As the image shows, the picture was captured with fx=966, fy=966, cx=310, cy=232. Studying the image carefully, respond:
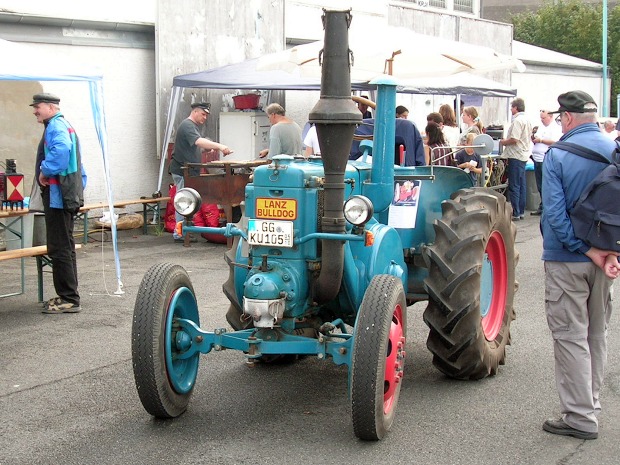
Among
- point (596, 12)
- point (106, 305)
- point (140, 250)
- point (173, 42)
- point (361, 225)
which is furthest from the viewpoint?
point (596, 12)

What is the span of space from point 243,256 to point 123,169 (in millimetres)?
8887

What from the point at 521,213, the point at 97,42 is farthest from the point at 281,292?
the point at 521,213

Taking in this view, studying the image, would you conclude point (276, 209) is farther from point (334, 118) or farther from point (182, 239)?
point (182, 239)

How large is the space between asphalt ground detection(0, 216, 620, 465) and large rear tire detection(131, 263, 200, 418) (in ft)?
0.53

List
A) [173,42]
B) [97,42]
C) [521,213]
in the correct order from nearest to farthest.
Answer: [97,42] → [173,42] → [521,213]

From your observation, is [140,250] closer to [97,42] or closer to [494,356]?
[97,42]

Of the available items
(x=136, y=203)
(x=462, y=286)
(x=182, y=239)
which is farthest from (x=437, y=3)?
(x=462, y=286)

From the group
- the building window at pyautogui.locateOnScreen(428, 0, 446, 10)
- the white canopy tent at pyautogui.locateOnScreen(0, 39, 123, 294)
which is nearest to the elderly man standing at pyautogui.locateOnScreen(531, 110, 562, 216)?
the building window at pyautogui.locateOnScreen(428, 0, 446, 10)

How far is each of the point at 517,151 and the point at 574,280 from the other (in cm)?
1106

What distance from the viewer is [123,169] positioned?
14.3m

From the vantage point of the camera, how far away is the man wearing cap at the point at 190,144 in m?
13.4

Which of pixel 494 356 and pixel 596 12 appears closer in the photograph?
pixel 494 356

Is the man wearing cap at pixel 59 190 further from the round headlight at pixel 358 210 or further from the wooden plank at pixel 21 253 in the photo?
the round headlight at pixel 358 210

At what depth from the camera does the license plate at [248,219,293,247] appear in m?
5.45
